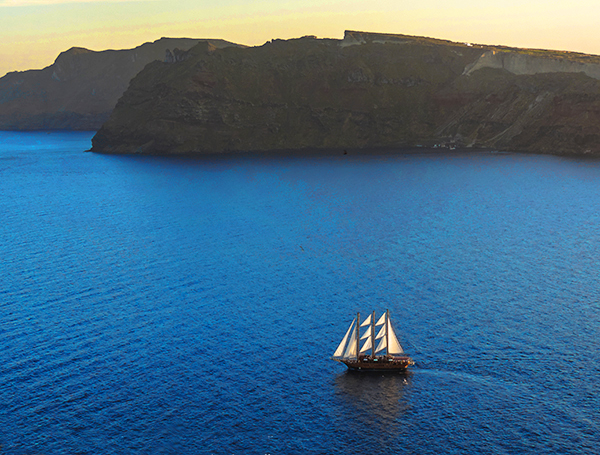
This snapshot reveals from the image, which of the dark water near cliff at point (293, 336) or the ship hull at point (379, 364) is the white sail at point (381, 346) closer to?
the ship hull at point (379, 364)

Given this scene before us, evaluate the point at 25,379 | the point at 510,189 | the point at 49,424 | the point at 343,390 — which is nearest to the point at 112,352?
the point at 25,379

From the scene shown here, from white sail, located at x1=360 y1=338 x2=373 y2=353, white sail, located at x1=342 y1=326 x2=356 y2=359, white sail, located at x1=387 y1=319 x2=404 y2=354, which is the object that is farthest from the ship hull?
white sail, located at x1=360 y1=338 x2=373 y2=353

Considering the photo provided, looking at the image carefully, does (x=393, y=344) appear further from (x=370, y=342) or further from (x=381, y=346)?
(x=370, y=342)

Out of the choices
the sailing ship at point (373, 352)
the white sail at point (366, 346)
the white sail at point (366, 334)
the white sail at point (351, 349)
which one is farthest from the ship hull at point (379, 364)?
the white sail at point (366, 334)

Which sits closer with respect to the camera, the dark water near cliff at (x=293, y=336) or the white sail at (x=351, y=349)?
the dark water near cliff at (x=293, y=336)

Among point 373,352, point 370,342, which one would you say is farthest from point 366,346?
point 373,352

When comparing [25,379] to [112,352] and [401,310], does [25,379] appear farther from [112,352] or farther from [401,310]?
[401,310]
